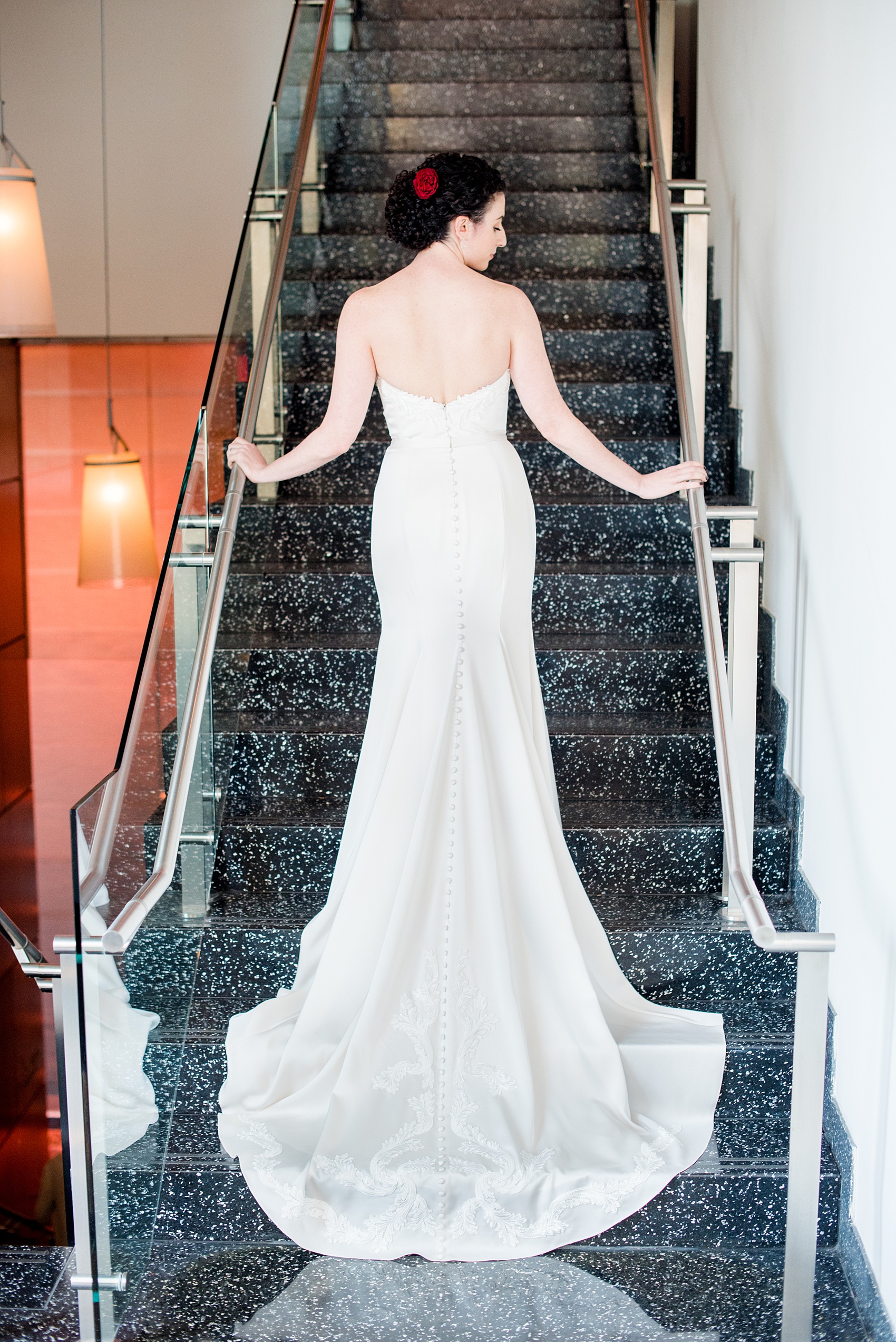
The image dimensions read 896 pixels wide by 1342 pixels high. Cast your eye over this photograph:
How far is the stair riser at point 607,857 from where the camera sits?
10.9 ft

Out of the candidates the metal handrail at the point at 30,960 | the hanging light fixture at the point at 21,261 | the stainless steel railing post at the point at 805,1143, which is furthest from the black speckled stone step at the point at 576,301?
the stainless steel railing post at the point at 805,1143

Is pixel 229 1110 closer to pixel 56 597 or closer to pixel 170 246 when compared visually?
pixel 170 246

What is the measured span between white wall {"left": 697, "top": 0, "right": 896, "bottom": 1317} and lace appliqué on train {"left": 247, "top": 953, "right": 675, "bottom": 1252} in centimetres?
52

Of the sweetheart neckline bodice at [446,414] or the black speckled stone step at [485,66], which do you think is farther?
the black speckled stone step at [485,66]

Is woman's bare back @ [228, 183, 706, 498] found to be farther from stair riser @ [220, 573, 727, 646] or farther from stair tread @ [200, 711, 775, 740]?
stair riser @ [220, 573, 727, 646]

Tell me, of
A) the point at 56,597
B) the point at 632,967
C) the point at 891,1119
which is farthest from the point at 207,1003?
the point at 56,597

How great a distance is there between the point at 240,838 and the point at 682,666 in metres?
1.39

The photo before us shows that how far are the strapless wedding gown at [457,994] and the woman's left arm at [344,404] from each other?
78 millimetres

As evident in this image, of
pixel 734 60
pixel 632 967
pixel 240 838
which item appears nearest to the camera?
pixel 632 967

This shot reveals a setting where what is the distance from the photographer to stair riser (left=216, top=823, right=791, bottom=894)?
3330 mm

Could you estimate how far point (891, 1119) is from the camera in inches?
95.0

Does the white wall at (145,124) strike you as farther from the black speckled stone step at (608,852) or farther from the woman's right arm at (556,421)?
the woman's right arm at (556,421)

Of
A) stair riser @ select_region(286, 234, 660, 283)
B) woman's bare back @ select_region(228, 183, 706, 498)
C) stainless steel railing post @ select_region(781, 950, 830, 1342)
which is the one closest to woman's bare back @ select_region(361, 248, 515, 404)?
woman's bare back @ select_region(228, 183, 706, 498)

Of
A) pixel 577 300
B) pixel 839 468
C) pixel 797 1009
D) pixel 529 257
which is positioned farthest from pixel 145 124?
pixel 797 1009
